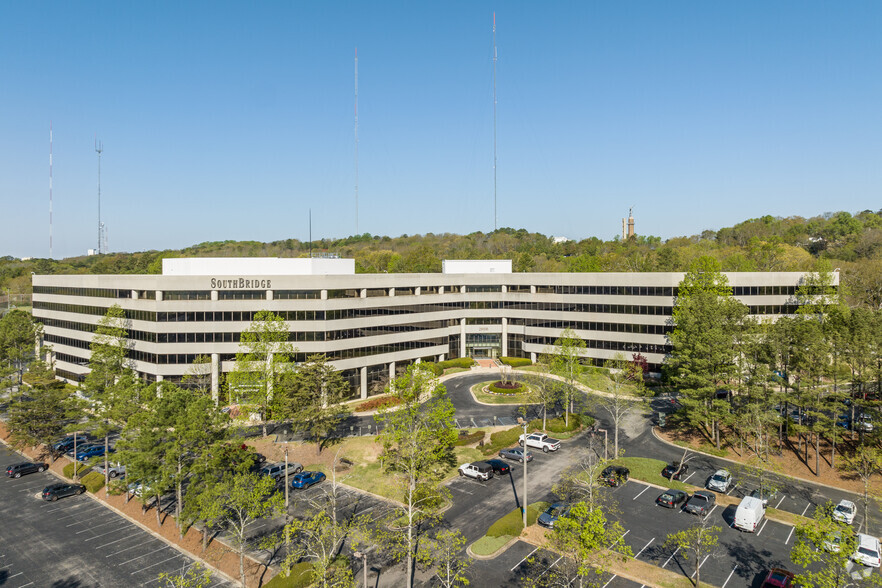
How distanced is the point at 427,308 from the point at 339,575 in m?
66.1

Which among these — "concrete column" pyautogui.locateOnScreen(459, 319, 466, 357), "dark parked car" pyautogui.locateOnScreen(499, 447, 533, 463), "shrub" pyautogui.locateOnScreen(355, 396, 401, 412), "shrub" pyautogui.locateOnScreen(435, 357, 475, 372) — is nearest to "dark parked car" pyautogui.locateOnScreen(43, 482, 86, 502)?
"shrub" pyautogui.locateOnScreen(355, 396, 401, 412)

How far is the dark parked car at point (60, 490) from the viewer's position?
49.6 m

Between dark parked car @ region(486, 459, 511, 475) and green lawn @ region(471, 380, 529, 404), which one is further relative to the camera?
green lawn @ region(471, 380, 529, 404)

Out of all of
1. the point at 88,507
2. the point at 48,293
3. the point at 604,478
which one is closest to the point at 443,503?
the point at 604,478

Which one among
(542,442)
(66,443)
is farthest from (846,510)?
(66,443)

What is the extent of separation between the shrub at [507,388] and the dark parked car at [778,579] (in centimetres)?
4968

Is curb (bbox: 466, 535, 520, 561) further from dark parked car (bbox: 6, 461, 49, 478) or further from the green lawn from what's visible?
dark parked car (bbox: 6, 461, 49, 478)

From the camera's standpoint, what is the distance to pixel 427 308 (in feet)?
309

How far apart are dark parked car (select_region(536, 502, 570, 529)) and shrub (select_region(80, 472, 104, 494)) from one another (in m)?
46.8

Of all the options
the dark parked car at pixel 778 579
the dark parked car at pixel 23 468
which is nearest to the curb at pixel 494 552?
the dark parked car at pixel 778 579

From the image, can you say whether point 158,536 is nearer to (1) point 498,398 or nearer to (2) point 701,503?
(2) point 701,503

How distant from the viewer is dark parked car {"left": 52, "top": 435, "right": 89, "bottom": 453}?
203 ft

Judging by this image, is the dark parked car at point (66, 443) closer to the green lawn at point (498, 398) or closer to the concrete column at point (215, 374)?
the concrete column at point (215, 374)

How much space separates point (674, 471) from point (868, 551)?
1670cm
